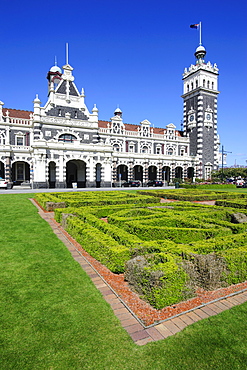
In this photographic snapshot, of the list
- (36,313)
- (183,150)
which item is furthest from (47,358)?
(183,150)

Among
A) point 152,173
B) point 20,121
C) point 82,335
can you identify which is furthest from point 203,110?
point 82,335

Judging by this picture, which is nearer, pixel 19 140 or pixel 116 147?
pixel 19 140

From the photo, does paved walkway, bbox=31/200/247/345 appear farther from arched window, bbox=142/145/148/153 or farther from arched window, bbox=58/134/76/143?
arched window, bbox=142/145/148/153

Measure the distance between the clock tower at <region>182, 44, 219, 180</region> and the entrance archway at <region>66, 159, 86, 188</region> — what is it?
29282 mm

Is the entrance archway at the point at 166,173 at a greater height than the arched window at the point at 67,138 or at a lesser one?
lesser

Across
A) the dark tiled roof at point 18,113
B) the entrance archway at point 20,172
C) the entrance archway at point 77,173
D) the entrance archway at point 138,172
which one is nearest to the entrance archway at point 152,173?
the entrance archway at point 138,172

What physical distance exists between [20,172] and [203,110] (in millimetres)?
43285

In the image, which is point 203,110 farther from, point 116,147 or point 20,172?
point 20,172

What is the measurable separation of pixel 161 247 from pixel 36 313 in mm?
3049


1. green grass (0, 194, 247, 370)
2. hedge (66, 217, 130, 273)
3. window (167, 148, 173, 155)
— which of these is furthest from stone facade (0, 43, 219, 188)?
green grass (0, 194, 247, 370)

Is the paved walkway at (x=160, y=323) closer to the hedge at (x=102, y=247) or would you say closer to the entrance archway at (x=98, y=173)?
the hedge at (x=102, y=247)

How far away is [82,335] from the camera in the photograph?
3502 mm

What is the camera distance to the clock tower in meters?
54.7

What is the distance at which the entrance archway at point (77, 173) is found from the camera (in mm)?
41053
